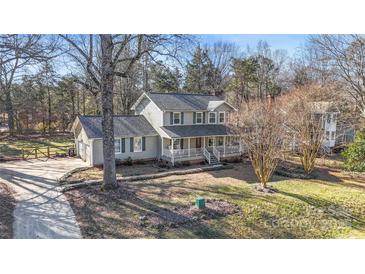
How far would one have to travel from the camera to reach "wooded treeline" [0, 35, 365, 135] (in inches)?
355

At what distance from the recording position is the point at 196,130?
46.7 ft

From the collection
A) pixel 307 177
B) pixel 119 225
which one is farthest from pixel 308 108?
pixel 119 225

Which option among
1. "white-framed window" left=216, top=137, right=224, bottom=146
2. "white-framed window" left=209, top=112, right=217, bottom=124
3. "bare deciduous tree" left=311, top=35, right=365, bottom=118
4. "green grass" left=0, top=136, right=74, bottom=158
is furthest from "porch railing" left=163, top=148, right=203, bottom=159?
"bare deciduous tree" left=311, top=35, right=365, bottom=118

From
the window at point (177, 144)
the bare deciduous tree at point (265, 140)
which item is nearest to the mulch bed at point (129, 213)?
the bare deciduous tree at point (265, 140)

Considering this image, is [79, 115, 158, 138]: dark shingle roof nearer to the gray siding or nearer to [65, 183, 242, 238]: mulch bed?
the gray siding

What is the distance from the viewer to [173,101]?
→ 14258mm

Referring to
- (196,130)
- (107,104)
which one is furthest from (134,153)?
(107,104)

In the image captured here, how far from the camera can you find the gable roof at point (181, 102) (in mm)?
13766

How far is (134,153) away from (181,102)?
3.60 meters

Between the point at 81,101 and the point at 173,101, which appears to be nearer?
the point at 173,101
